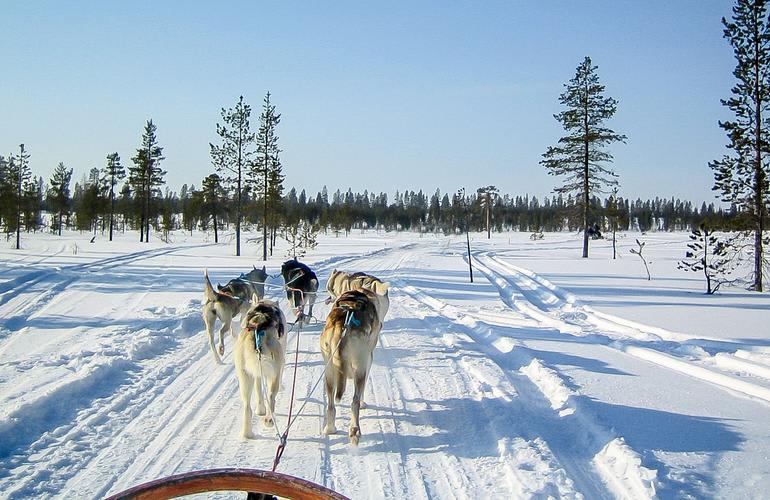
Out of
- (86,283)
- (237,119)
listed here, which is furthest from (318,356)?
(237,119)

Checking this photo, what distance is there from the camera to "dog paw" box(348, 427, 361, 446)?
4949 millimetres

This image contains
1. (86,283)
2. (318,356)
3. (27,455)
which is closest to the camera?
(27,455)

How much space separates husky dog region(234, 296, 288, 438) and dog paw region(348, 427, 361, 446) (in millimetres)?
814

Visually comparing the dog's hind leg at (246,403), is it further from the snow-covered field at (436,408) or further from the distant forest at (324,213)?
the distant forest at (324,213)

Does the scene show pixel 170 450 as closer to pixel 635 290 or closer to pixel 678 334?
pixel 678 334

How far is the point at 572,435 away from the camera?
5223 millimetres

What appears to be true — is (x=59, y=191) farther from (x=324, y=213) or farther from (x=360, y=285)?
(x=360, y=285)

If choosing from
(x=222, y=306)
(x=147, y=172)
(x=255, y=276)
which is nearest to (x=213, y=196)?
(x=147, y=172)

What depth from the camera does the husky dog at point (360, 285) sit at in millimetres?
8149

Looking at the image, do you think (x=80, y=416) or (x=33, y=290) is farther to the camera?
(x=33, y=290)

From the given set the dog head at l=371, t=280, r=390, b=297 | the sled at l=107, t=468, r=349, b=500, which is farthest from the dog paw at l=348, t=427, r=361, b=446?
the dog head at l=371, t=280, r=390, b=297

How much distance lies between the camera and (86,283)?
18.8 metres

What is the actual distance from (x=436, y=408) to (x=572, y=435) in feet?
5.19

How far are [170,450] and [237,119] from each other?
36613mm
